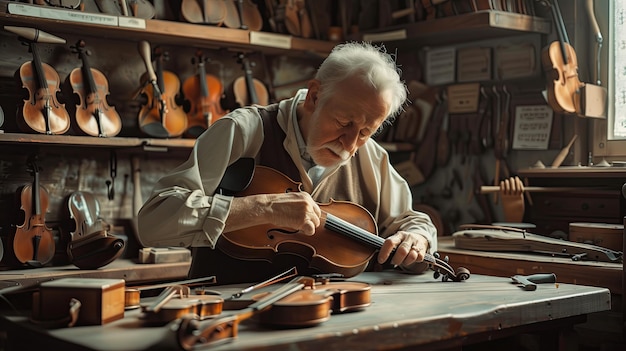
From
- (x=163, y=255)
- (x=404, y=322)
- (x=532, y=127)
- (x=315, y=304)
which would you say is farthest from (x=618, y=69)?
(x=315, y=304)

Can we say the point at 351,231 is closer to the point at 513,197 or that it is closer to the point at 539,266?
the point at 539,266

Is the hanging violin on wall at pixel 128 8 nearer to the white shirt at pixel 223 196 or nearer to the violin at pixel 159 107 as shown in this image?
the violin at pixel 159 107

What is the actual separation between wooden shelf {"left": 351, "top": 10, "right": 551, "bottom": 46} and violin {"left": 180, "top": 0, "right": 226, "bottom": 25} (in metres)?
0.93

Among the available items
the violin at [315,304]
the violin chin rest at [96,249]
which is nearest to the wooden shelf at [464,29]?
the violin chin rest at [96,249]

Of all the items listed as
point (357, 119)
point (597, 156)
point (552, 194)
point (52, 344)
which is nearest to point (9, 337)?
point (52, 344)

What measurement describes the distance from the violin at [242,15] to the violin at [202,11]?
7cm

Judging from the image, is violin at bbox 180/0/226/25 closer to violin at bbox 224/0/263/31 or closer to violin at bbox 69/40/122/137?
violin at bbox 224/0/263/31

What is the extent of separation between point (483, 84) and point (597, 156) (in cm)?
84

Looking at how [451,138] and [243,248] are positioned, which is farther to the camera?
[451,138]

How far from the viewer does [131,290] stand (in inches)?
83.1

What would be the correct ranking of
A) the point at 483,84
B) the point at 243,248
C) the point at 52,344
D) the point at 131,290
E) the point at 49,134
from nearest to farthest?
the point at 52,344 < the point at 131,290 < the point at 243,248 < the point at 49,134 < the point at 483,84

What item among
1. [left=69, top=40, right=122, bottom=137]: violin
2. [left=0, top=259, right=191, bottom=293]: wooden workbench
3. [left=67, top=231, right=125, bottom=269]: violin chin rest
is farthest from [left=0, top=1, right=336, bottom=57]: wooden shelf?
[left=0, top=259, right=191, bottom=293]: wooden workbench

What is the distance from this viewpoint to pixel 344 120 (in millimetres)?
2773

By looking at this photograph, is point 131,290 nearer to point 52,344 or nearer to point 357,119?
point 52,344
